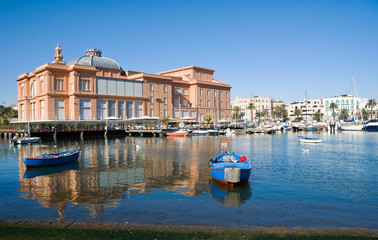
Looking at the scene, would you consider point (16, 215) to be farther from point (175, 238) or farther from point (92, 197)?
point (175, 238)

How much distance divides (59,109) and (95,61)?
71.3ft

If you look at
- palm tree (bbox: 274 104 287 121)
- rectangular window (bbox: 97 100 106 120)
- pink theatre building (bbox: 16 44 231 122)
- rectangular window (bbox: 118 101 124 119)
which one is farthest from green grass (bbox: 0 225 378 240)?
palm tree (bbox: 274 104 287 121)

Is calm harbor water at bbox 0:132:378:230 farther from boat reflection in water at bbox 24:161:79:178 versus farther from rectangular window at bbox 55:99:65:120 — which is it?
rectangular window at bbox 55:99:65:120

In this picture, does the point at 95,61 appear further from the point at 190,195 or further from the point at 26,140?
the point at 190,195

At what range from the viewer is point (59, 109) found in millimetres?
89812

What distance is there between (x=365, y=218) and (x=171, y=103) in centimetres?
10269

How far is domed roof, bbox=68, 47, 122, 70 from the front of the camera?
335 feet

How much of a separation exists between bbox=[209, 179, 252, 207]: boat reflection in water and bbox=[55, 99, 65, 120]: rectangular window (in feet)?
250

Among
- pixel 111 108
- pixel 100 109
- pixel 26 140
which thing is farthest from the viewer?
pixel 111 108

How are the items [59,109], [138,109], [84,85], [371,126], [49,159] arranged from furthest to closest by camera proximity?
[371,126], [138,109], [84,85], [59,109], [49,159]

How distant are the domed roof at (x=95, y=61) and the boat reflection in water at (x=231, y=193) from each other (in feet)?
290

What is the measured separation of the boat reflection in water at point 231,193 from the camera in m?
18.5

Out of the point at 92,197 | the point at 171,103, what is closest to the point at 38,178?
the point at 92,197

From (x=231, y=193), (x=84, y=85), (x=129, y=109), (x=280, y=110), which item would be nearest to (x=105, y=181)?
(x=231, y=193)
